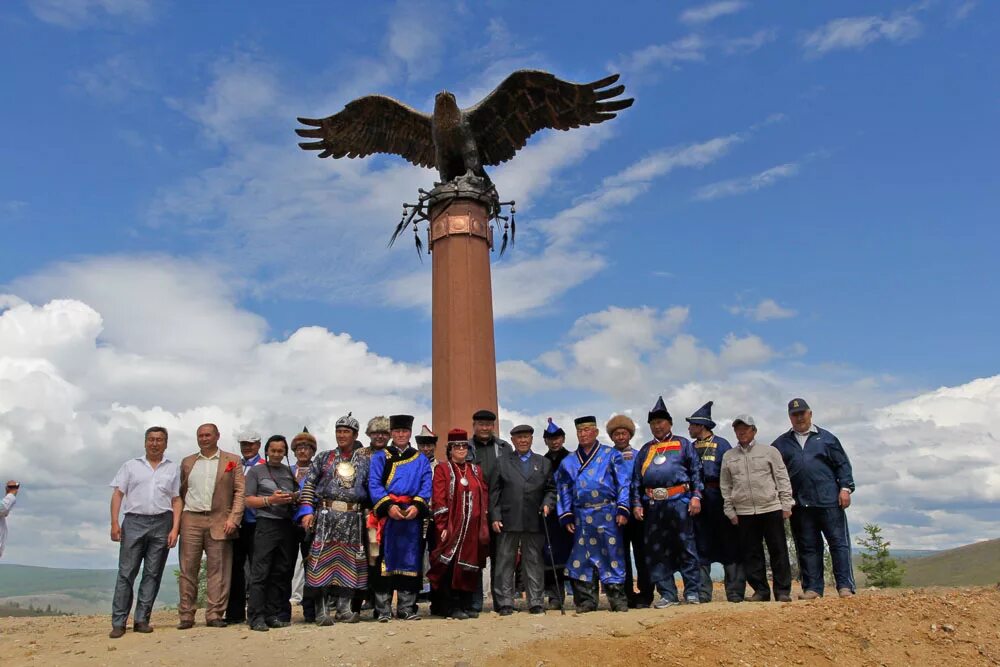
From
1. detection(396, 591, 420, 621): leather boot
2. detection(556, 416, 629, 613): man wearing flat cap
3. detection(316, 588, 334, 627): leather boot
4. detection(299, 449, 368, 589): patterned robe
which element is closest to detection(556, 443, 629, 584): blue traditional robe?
detection(556, 416, 629, 613): man wearing flat cap

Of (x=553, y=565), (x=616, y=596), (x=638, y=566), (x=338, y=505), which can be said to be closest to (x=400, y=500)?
(x=338, y=505)

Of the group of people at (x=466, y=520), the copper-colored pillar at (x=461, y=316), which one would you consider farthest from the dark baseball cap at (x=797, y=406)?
the copper-colored pillar at (x=461, y=316)

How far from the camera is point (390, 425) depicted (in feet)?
22.2

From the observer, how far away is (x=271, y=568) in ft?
21.0

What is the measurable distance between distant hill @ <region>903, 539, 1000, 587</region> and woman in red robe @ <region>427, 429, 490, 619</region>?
1483 inches

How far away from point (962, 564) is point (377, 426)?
4632cm

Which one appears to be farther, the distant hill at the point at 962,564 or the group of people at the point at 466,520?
the distant hill at the point at 962,564

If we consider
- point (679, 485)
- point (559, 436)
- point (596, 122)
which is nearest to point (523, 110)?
point (596, 122)

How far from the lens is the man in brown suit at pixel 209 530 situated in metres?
6.39

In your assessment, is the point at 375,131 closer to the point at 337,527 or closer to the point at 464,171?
the point at 464,171

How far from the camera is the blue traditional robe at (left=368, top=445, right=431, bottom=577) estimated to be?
→ 6.33 meters

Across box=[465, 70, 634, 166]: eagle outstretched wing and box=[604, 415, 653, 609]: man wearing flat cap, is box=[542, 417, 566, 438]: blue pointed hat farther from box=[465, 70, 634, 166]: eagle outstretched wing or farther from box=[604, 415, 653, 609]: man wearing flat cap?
box=[465, 70, 634, 166]: eagle outstretched wing

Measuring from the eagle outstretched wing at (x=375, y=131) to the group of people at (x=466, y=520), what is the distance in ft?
20.9

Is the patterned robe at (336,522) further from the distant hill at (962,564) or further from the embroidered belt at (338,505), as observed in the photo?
the distant hill at (962,564)
